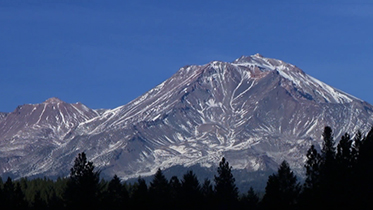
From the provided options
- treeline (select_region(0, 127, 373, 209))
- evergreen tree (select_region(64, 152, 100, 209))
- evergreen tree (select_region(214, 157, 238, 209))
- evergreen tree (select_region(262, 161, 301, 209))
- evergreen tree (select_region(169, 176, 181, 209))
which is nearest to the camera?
treeline (select_region(0, 127, 373, 209))

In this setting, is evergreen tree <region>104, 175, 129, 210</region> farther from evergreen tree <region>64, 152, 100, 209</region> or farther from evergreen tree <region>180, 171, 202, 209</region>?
evergreen tree <region>64, 152, 100, 209</region>

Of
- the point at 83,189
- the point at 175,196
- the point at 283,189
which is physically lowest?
the point at 283,189

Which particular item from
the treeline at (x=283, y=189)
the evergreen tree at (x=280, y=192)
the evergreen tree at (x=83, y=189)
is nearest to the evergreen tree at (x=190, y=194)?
the treeline at (x=283, y=189)

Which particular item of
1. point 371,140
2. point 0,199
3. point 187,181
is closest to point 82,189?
point 0,199

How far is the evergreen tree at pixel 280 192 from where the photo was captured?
108 metres

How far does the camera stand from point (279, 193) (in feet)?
362

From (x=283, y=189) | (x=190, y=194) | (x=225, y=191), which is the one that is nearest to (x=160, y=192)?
(x=225, y=191)

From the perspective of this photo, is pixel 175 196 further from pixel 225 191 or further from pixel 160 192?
pixel 225 191

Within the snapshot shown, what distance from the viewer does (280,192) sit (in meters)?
111

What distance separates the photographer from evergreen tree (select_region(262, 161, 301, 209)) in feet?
356

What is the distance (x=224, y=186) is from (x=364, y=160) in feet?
143

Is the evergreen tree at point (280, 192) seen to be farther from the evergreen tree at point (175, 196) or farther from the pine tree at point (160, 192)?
the pine tree at point (160, 192)

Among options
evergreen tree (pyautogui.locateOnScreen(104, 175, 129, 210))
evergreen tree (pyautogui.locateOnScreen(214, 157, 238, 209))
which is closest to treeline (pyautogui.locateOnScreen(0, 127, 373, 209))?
evergreen tree (pyautogui.locateOnScreen(214, 157, 238, 209))

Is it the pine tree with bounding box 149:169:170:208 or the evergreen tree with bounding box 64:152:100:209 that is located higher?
Result: the pine tree with bounding box 149:169:170:208
